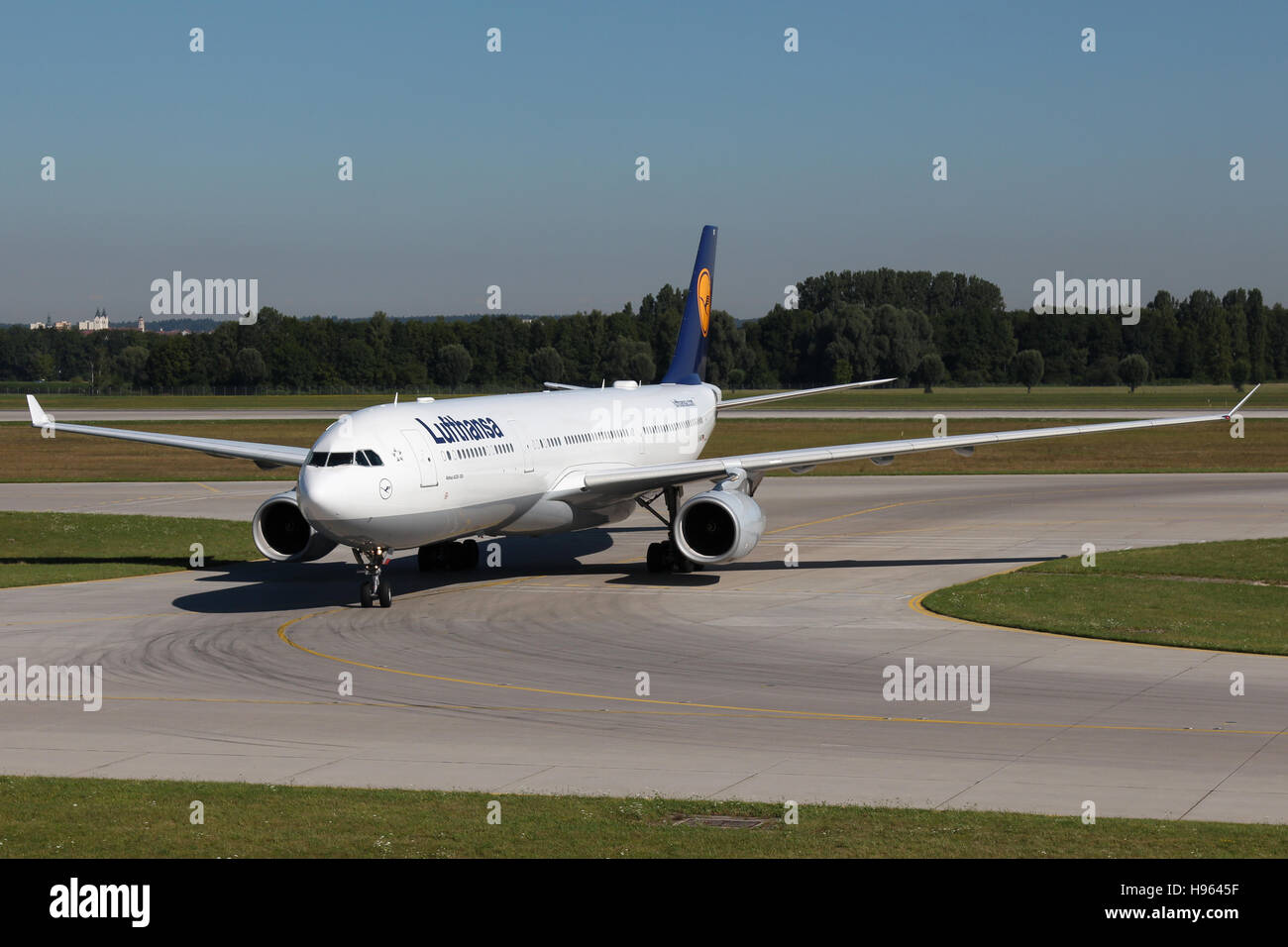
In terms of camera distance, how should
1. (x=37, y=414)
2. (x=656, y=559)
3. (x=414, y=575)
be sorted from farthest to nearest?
1. (x=414, y=575)
2. (x=656, y=559)
3. (x=37, y=414)

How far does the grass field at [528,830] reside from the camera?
46.7ft

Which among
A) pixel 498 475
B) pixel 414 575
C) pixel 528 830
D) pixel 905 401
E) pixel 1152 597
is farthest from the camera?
pixel 905 401

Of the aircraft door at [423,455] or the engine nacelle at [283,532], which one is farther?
the engine nacelle at [283,532]

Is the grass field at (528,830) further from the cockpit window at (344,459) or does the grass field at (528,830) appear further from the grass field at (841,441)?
the grass field at (841,441)

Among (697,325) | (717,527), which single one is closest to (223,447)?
(717,527)

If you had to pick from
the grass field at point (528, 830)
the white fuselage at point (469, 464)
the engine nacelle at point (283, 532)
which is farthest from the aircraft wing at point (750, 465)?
the grass field at point (528, 830)

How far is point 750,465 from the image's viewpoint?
38.1 m

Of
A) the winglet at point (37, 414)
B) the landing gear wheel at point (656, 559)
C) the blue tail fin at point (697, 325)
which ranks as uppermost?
the blue tail fin at point (697, 325)

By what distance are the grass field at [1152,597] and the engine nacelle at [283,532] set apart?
48.5ft

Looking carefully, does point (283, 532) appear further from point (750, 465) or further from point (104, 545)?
point (104, 545)

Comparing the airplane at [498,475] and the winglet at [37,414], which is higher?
the winglet at [37,414]

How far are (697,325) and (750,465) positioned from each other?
14781 millimetres

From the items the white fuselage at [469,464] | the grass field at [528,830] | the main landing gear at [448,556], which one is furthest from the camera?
the main landing gear at [448,556]
